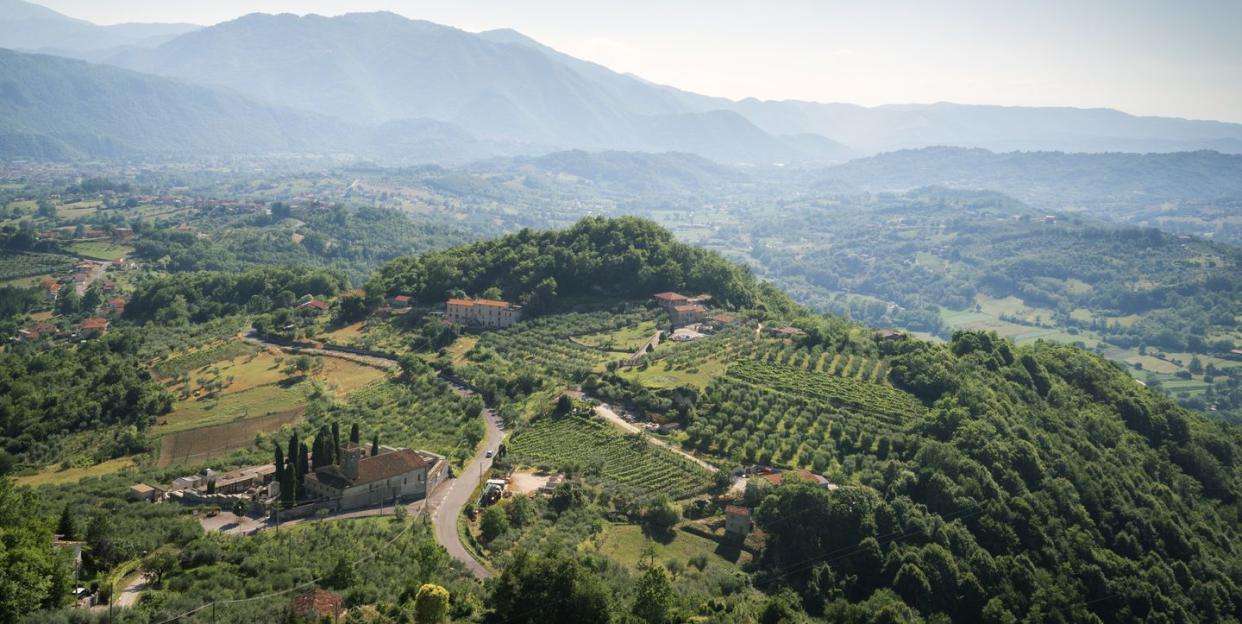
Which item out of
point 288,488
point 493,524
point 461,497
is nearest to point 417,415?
point 461,497

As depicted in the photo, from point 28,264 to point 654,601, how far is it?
109 meters

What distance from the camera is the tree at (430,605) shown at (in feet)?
84.6

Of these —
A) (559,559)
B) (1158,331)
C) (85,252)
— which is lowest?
(1158,331)

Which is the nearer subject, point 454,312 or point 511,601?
point 511,601

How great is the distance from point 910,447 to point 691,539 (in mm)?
15315

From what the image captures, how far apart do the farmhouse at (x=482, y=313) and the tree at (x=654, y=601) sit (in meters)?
45.7

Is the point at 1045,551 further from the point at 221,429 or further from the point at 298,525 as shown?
the point at 221,429

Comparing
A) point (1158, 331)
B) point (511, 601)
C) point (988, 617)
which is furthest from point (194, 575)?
point (1158, 331)

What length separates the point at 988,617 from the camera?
36.9 m

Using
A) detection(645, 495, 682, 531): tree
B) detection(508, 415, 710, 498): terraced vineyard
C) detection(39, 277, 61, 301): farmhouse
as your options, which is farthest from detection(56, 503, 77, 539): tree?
detection(39, 277, 61, 301): farmhouse

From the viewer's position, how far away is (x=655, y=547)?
37.9 m

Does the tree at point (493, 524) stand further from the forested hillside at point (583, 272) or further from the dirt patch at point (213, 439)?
the forested hillside at point (583, 272)

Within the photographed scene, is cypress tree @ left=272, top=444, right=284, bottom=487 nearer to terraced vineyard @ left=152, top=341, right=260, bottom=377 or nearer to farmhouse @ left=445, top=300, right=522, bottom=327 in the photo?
terraced vineyard @ left=152, top=341, right=260, bottom=377

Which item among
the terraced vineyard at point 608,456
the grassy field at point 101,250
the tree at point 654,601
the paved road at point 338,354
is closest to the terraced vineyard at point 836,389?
the terraced vineyard at point 608,456
